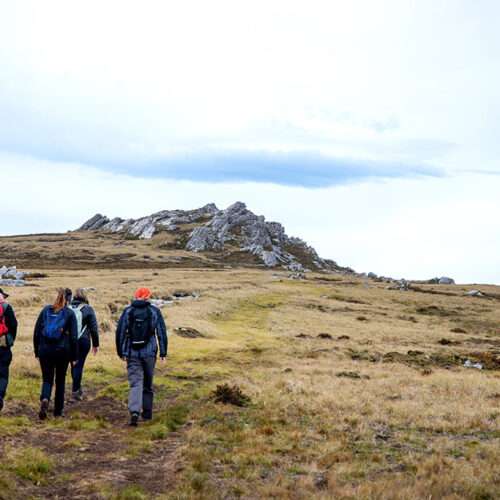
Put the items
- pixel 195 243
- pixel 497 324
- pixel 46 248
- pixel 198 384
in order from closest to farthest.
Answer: pixel 198 384 → pixel 497 324 → pixel 46 248 → pixel 195 243

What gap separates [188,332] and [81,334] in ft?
56.4

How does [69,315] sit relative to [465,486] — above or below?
above

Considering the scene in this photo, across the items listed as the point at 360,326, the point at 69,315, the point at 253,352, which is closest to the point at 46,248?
the point at 360,326

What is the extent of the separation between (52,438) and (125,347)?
9.15 feet

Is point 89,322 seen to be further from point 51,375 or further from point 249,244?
point 249,244

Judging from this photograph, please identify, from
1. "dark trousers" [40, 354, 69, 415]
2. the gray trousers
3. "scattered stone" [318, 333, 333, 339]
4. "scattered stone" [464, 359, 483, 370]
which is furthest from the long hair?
"scattered stone" [318, 333, 333, 339]

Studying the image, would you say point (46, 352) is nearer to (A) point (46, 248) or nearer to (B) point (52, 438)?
(B) point (52, 438)

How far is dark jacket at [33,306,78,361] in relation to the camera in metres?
13.1

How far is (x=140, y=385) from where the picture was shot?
13.5 meters

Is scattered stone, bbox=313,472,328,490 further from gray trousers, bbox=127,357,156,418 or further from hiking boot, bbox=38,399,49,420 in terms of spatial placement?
hiking boot, bbox=38,399,49,420

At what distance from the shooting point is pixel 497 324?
2440 inches

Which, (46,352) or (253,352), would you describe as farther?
(253,352)

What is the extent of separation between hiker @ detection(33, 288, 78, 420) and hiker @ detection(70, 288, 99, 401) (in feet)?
8.38

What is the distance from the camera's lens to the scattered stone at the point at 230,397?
16.1 metres
